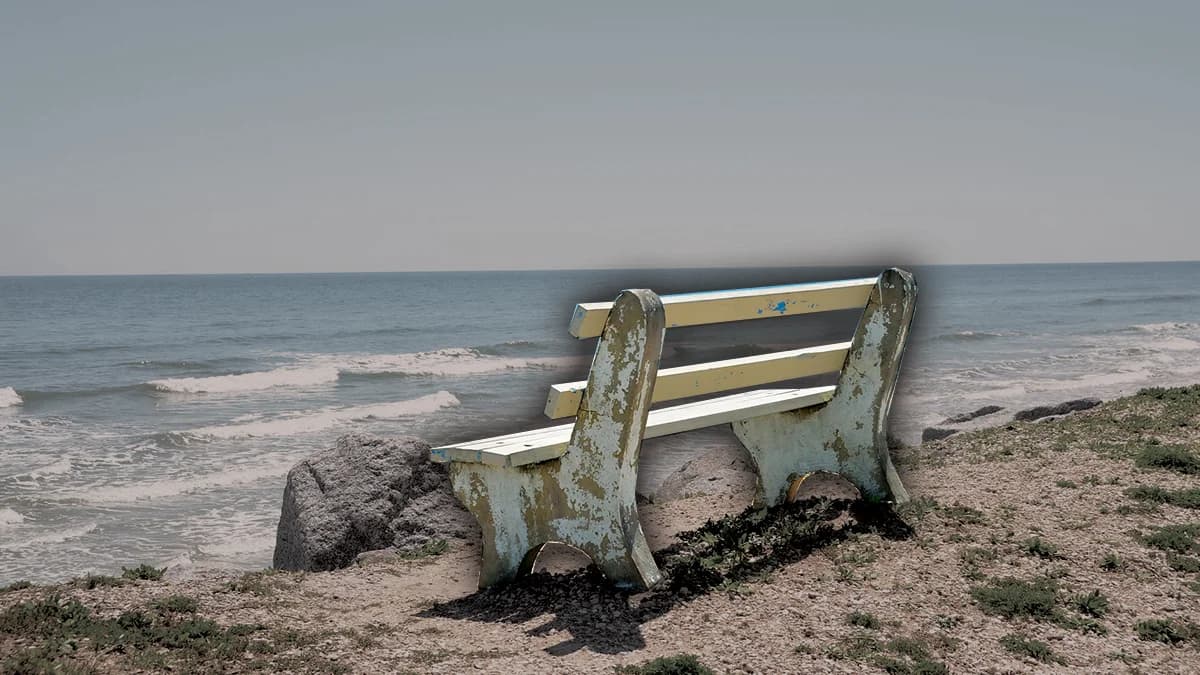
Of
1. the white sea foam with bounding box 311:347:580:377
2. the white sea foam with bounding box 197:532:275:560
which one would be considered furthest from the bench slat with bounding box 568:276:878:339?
the white sea foam with bounding box 311:347:580:377

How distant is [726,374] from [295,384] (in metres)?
25.2

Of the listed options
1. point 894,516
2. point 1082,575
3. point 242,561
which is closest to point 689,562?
point 894,516

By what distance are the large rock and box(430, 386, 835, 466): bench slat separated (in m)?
2.41

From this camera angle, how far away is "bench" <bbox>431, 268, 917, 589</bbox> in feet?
15.0

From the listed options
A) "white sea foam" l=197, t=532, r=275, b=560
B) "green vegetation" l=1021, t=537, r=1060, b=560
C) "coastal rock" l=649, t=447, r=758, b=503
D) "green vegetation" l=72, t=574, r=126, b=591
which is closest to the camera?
"green vegetation" l=72, t=574, r=126, b=591

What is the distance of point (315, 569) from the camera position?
24.5ft

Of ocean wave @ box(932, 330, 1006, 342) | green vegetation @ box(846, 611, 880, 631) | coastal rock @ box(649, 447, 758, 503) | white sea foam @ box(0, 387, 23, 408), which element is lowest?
ocean wave @ box(932, 330, 1006, 342)

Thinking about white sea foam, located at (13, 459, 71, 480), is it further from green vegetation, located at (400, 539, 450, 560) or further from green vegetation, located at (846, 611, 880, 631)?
green vegetation, located at (846, 611, 880, 631)

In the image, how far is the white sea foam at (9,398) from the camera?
24931 millimetres

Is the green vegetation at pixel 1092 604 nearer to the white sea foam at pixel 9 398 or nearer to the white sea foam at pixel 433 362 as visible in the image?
the white sea foam at pixel 9 398

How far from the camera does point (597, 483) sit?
4770mm

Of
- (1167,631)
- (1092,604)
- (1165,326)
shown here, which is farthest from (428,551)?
(1165,326)

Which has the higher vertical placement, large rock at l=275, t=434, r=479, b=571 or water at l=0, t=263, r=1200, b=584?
large rock at l=275, t=434, r=479, b=571

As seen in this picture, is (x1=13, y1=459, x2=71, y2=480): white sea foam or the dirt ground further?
(x1=13, y1=459, x2=71, y2=480): white sea foam
